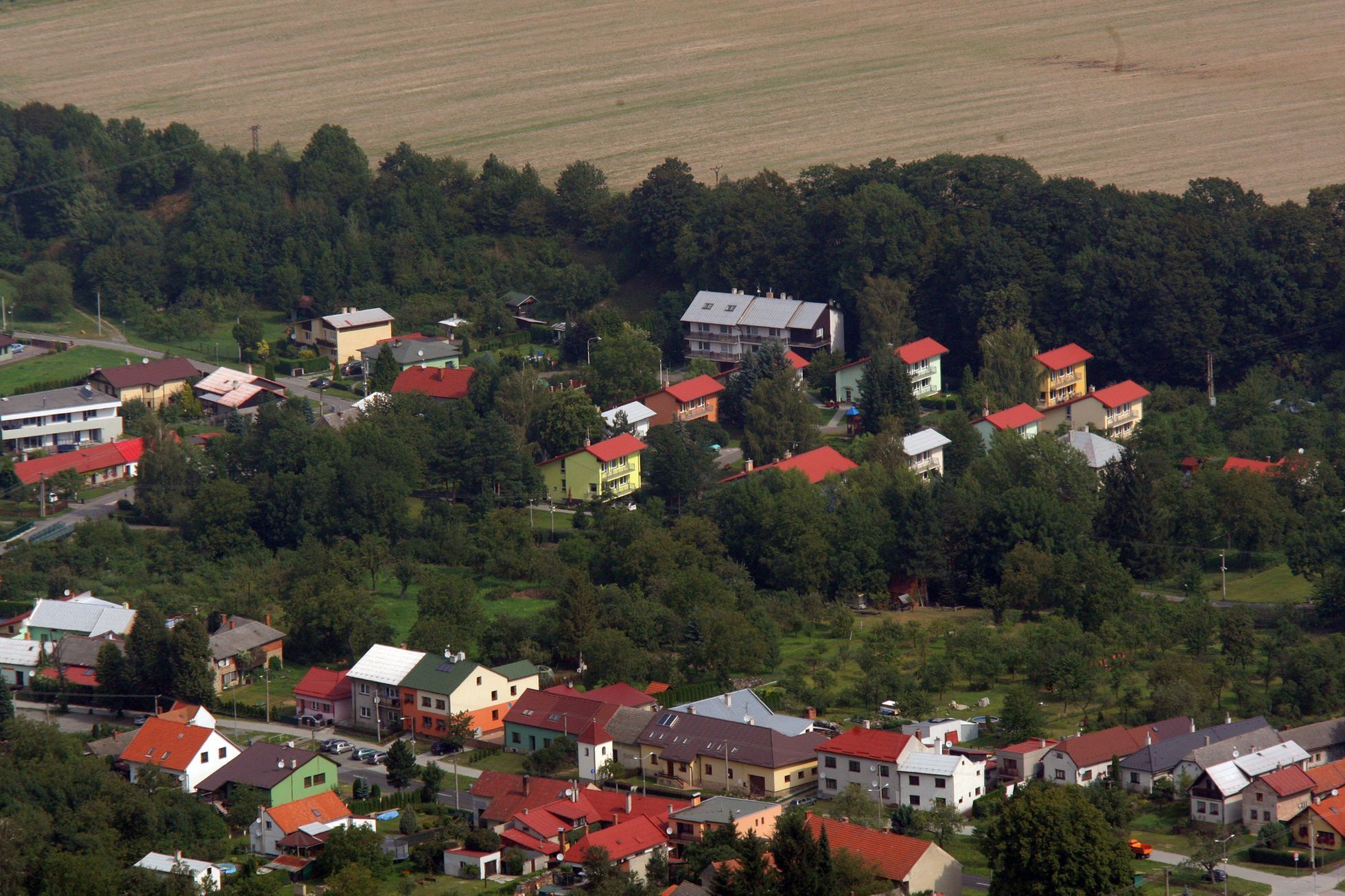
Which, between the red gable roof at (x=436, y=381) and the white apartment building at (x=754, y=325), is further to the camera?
the white apartment building at (x=754, y=325)

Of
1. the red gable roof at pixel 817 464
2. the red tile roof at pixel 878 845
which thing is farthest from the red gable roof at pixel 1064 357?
the red tile roof at pixel 878 845

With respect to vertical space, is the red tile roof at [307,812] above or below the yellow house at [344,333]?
below

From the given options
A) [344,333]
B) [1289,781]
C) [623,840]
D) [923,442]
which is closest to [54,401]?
[344,333]

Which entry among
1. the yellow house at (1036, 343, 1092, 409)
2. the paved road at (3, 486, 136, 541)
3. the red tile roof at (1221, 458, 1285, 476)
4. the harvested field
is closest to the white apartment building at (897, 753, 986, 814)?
the red tile roof at (1221, 458, 1285, 476)

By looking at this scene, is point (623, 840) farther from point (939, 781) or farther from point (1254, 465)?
point (1254, 465)

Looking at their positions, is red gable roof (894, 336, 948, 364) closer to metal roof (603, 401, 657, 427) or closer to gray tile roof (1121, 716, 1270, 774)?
metal roof (603, 401, 657, 427)

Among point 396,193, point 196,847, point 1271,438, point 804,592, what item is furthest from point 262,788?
point 396,193

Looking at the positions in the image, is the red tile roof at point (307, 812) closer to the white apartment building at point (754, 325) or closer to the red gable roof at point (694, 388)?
the red gable roof at point (694, 388)

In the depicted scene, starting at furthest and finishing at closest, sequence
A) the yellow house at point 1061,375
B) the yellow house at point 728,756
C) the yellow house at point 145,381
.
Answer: the yellow house at point 145,381
the yellow house at point 1061,375
the yellow house at point 728,756
